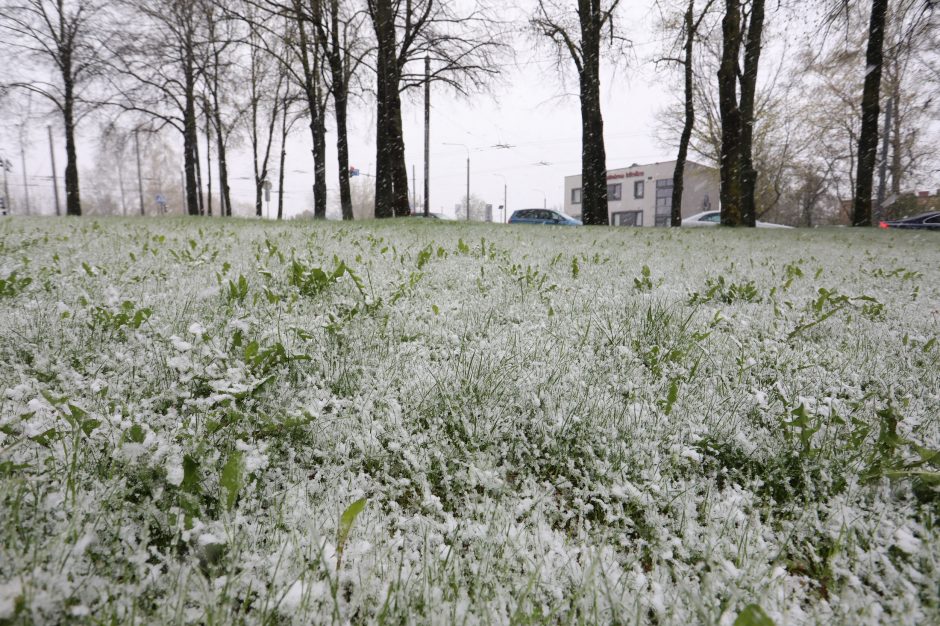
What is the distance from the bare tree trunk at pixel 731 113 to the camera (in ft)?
41.2

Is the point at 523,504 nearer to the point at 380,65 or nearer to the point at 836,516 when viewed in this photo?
the point at 836,516

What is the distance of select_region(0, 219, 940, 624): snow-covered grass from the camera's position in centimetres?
87

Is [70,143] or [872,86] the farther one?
[70,143]

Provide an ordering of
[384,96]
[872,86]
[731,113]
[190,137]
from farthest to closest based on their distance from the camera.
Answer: [190,137] < [384,96] < [731,113] < [872,86]

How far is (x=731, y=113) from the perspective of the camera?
41.9 ft

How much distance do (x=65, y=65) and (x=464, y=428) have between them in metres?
24.2

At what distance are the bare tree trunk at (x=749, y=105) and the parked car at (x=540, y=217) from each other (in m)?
12.8

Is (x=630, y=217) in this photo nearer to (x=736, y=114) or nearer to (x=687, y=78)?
(x=687, y=78)

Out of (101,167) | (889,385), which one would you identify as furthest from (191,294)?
(101,167)

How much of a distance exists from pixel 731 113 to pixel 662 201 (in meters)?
52.7

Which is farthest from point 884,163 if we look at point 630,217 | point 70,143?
point 70,143

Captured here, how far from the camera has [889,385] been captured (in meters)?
1.78

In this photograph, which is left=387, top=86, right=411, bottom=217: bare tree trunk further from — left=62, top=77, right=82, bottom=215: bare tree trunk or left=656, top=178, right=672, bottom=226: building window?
left=656, top=178, right=672, bottom=226: building window

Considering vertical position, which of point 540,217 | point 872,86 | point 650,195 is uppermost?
point 650,195
